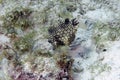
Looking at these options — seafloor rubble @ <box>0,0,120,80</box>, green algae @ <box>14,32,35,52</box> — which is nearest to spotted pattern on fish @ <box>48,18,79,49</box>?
seafloor rubble @ <box>0,0,120,80</box>

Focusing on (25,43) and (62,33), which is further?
(25,43)

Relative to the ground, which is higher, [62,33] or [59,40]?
[62,33]

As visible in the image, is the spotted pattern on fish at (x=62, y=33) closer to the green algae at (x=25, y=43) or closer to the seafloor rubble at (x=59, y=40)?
the seafloor rubble at (x=59, y=40)

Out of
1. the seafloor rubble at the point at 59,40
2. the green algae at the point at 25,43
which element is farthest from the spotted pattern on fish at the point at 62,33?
the green algae at the point at 25,43

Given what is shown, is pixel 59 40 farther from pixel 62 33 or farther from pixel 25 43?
pixel 25 43

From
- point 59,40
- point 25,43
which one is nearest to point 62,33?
point 59,40

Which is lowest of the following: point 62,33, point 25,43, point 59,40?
point 25,43

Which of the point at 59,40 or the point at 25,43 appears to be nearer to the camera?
the point at 59,40

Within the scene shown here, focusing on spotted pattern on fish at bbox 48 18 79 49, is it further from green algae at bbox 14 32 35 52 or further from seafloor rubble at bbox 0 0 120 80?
green algae at bbox 14 32 35 52

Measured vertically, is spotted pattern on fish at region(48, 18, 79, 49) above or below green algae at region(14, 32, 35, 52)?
above
